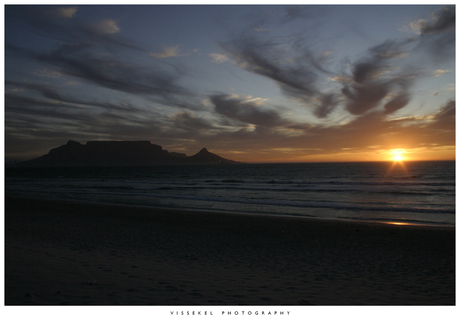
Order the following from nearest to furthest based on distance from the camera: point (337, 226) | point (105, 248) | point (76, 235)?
point (105, 248)
point (76, 235)
point (337, 226)

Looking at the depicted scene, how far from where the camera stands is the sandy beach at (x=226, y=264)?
4516 millimetres

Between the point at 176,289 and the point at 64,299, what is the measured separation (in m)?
1.71

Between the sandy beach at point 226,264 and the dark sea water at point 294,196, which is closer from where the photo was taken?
the sandy beach at point 226,264

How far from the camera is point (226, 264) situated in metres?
6.72

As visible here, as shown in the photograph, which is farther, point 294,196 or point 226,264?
point 294,196

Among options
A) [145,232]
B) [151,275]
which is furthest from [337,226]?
[151,275]

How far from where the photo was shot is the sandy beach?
4.52m

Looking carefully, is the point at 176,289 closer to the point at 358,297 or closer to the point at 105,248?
the point at 358,297

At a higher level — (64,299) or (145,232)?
(64,299)

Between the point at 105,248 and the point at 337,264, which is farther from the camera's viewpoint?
the point at 105,248

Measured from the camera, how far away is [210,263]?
22.2 feet

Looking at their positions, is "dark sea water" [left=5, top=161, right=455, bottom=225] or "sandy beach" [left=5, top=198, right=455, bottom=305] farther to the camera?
"dark sea water" [left=5, top=161, right=455, bottom=225]

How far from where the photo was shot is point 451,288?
17.8ft

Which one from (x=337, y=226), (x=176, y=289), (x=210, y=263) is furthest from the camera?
(x=337, y=226)
